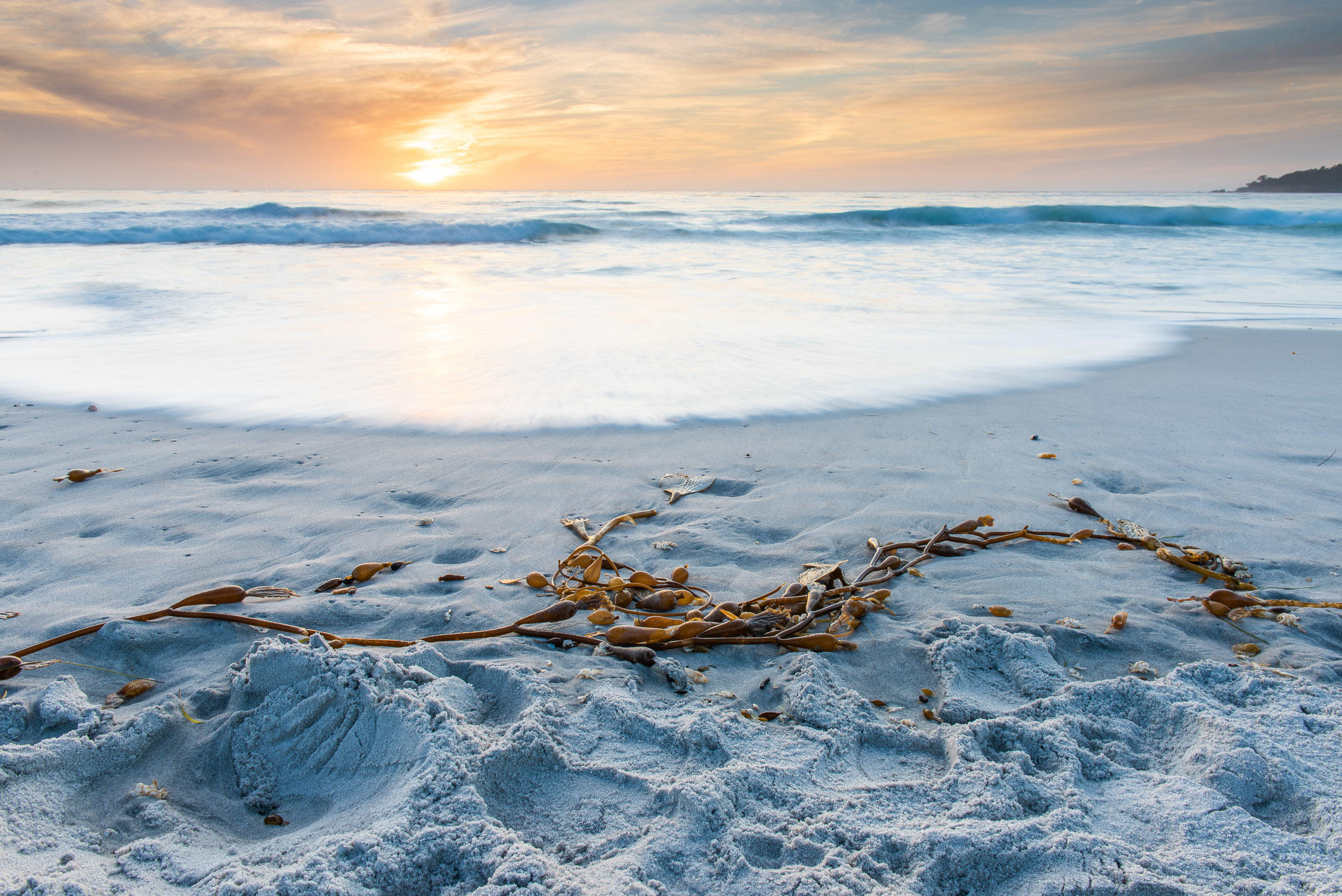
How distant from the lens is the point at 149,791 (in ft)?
3.34

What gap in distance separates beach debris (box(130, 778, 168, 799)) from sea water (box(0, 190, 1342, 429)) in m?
1.85

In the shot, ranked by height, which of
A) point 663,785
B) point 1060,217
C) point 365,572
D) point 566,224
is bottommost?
point 663,785

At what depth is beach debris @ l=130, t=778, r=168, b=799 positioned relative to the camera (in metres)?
1.01

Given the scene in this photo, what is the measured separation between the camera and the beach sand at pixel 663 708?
918mm

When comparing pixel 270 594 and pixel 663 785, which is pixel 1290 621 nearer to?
pixel 663 785

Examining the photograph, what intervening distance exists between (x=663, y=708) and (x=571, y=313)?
487 cm

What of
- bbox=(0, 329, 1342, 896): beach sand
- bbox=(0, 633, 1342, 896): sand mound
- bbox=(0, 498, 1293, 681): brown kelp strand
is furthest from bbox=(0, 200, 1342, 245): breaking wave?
bbox=(0, 633, 1342, 896): sand mound

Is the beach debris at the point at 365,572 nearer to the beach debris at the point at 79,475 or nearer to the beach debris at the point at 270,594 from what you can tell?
the beach debris at the point at 270,594

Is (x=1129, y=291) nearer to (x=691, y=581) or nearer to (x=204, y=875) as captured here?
(x=691, y=581)

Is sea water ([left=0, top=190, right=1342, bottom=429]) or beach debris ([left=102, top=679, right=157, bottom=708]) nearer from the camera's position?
beach debris ([left=102, top=679, right=157, bottom=708])

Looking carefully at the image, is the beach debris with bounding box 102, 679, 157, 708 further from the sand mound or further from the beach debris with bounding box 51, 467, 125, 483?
the beach debris with bounding box 51, 467, 125, 483

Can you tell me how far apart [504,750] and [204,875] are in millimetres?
387

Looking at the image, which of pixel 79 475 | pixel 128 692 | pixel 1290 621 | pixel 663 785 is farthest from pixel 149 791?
pixel 1290 621

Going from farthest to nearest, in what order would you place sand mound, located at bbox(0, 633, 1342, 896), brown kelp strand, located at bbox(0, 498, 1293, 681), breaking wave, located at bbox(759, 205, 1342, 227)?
breaking wave, located at bbox(759, 205, 1342, 227)
brown kelp strand, located at bbox(0, 498, 1293, 681)
sand mound, located at bbox(0, 633, 1342, 896)
